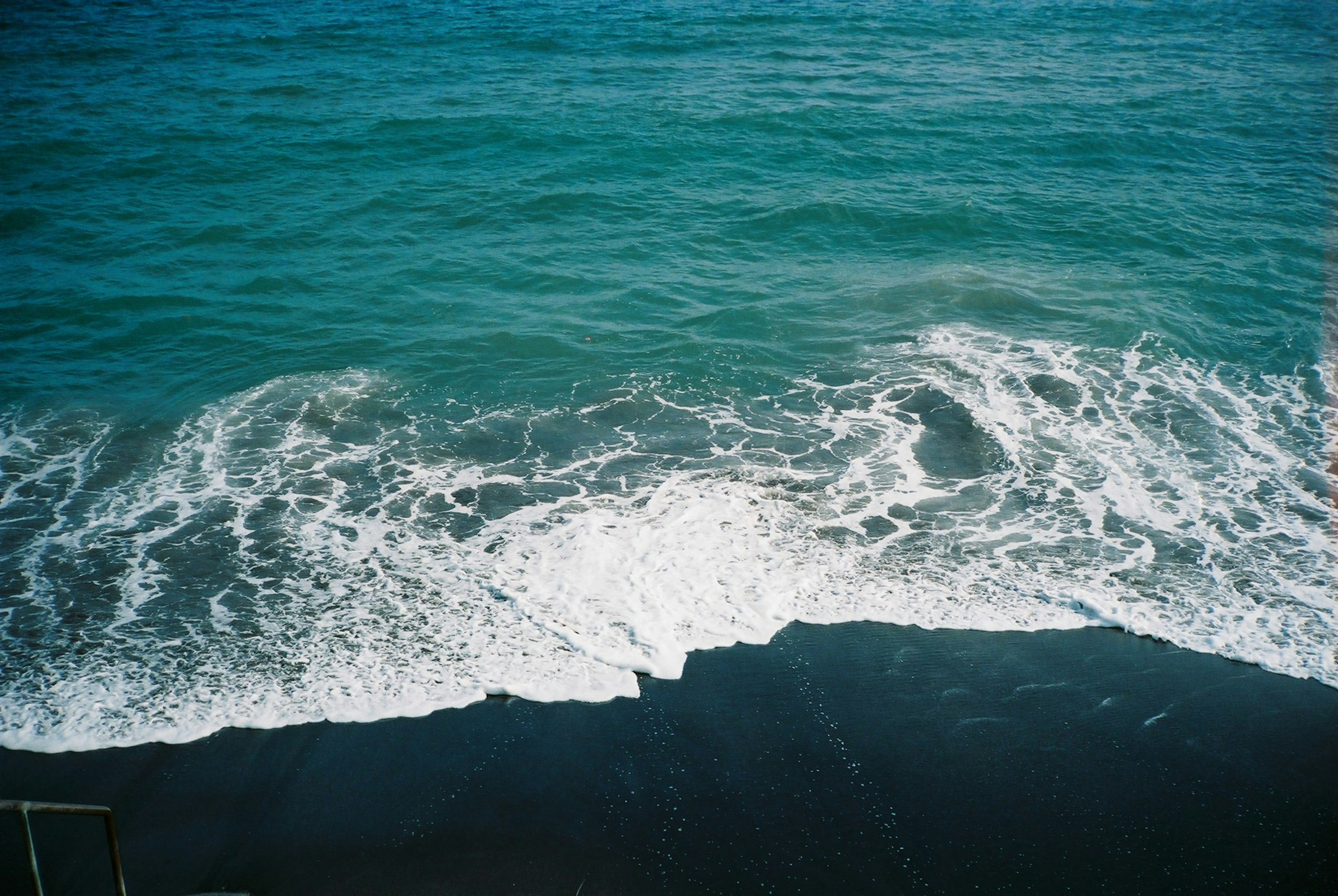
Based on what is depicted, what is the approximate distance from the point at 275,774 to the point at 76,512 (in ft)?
16.4

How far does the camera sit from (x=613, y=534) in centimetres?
912

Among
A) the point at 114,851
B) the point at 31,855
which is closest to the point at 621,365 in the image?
the point at 114,851

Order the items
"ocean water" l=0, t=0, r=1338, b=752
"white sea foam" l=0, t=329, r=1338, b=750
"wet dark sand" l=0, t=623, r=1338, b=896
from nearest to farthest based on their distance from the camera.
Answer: "wet dark sand" l=0, t=623, r=1338, b=896 < "white sea foam" l=0, t=329, r=1338, b=750 < "ocean water" l=0, t=0, r=1338, b=752

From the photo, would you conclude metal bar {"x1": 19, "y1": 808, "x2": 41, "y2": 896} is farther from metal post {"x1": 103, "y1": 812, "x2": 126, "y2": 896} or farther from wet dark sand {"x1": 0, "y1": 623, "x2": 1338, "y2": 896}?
wet dark sand {"x1": 0, "y1": 623, "x2": 1338, "y2": 896}

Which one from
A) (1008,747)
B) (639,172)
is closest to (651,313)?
(639,172)

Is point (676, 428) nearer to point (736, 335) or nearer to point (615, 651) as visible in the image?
point (736, 335)

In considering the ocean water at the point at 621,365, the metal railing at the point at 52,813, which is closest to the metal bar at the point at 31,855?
the metal railing at the point at 52,813

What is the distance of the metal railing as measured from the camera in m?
3.58

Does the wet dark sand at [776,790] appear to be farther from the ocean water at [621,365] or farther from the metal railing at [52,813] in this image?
the metal railing at [52,813]

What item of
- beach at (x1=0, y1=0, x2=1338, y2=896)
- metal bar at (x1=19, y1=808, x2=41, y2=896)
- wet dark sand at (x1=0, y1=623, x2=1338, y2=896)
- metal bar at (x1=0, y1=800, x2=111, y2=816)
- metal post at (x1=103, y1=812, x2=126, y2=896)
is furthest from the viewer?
beach at (x1=0, y1=0, x2=1338, y2=896)

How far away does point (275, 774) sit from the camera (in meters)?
6.46

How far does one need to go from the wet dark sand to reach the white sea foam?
382 mm

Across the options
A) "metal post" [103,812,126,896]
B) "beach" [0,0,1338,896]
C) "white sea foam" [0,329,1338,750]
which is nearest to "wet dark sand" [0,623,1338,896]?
"beach" [0,0,1338,896]

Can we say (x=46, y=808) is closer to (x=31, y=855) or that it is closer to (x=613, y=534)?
(x=31, y=855)
